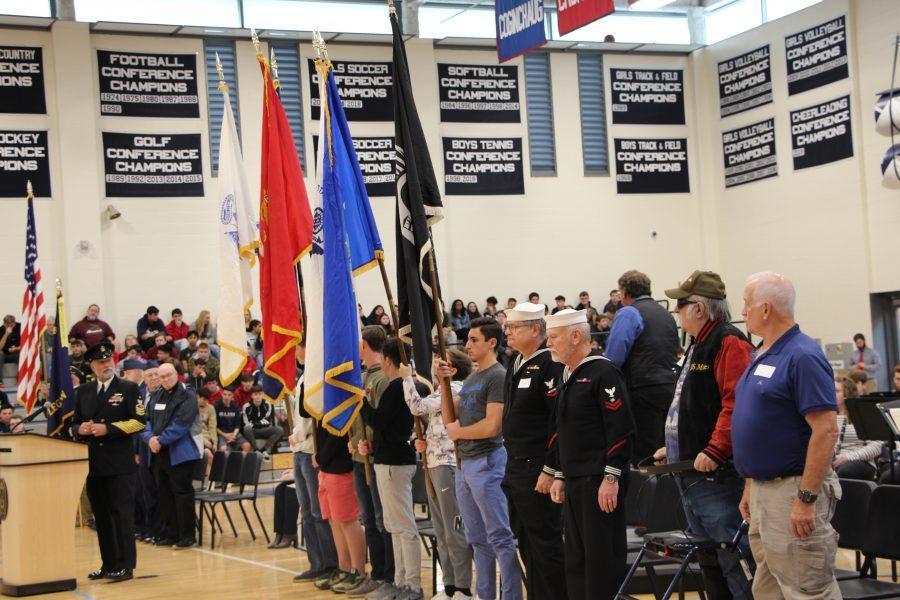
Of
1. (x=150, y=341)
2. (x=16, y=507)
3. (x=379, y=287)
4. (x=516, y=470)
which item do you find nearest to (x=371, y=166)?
(x=379, y=287)

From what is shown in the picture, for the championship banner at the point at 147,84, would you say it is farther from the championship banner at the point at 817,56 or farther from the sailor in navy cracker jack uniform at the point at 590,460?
the sailor in navy cracker jack uniform at the point at 590,460

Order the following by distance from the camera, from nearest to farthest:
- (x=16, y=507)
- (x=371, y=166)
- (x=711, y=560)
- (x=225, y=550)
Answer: (x=711, y=560)
(x=16, y=507)
(x=225, y=550)
(x=371, y=166)

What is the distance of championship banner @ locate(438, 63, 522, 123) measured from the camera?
68.9 ft

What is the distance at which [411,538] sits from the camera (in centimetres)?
682

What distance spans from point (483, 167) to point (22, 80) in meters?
8.41

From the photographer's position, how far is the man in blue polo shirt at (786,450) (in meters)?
4.07

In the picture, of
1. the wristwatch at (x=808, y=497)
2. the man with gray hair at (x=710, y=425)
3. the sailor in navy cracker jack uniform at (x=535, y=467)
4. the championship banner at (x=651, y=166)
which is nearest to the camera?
the wristwatch at (x=808, y=497)

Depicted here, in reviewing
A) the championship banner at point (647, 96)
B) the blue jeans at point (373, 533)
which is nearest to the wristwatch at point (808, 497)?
the blue jeans at point (373, 533)

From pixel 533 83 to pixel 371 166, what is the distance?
391 centimetres

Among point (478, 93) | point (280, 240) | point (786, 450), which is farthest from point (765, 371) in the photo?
point (478, 93)

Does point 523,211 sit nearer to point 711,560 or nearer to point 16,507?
point 16,507

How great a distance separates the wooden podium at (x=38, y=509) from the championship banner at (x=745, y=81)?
16.4 meters

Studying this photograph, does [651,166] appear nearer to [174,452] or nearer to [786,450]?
[174,452]

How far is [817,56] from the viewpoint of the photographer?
1988 centimetres
